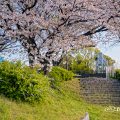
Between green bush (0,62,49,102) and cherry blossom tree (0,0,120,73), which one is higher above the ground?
cherry blossom tree (0,0,120,73)

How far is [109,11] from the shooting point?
15664 mm

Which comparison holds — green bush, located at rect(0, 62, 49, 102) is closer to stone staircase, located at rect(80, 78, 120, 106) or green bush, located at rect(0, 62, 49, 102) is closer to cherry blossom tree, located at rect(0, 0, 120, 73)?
cherry blossom tree, located at rect(0, 0, 120, 73)

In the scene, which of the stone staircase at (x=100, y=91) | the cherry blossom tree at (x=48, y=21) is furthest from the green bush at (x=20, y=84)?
the stone staircase at (x=100, y=91)

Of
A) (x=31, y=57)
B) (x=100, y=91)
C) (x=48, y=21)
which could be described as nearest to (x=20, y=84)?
(x=48, y=21)

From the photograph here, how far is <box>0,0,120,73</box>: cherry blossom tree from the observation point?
582 inches

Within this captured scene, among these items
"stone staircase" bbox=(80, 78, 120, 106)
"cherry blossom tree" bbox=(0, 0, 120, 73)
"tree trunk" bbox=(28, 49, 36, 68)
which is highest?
"cherry blossom tree" bbox=(0, 0, 120, 73)

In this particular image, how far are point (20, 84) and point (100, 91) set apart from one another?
1262cm

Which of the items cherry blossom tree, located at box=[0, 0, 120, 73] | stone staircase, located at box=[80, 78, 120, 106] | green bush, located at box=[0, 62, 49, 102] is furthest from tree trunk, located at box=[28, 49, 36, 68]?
green bush, located at box=[0, 62, 49, 102]

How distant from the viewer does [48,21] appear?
584 inches

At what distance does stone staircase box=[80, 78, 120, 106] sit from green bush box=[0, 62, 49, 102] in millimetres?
9704

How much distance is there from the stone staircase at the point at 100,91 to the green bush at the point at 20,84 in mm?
9704

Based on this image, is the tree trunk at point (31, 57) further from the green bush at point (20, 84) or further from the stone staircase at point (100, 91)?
the green bush at point (20, 84)

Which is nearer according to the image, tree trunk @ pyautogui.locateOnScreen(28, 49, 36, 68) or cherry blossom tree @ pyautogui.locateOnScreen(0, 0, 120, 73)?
cherry blossom tree @ pyautogui.locateOnScreen(0, 0, 120, 73)

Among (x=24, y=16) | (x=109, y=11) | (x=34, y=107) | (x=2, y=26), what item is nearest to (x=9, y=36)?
(x=2, y=26)
